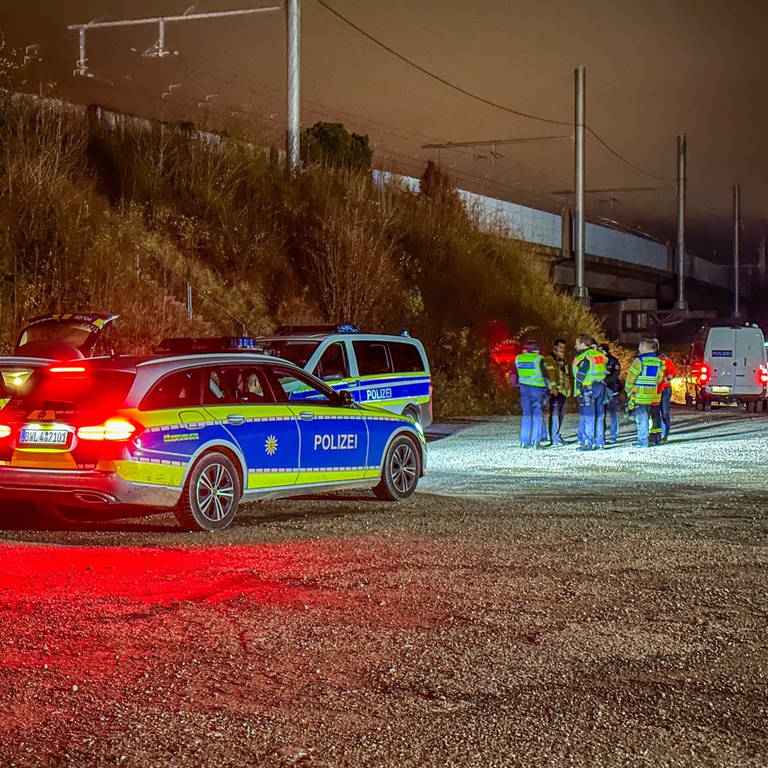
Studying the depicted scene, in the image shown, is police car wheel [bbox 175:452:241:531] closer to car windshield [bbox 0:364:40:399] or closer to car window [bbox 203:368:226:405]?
car window [bbox 203:368:226:405]

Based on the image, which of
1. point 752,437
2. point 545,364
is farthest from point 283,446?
point 752,437

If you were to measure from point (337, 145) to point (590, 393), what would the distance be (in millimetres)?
23459

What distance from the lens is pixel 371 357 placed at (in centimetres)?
1769

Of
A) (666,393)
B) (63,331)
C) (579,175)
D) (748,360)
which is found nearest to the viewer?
(63,331)

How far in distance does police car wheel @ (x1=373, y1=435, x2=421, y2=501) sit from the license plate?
352cm

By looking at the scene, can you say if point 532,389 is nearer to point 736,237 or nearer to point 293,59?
point 293,59

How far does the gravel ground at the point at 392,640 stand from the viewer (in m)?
4.85

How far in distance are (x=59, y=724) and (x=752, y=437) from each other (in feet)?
62.4

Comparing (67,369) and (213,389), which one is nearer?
(67,369)

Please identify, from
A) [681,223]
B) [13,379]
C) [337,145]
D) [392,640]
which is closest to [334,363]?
[13,379]

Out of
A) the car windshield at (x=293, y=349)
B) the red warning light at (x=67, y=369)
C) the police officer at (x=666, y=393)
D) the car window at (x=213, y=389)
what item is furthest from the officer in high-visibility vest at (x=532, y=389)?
the red warning light at (x=67, y=369)

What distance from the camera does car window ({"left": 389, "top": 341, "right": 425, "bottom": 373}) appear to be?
1820 cm

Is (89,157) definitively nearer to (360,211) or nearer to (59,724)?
(360,211)

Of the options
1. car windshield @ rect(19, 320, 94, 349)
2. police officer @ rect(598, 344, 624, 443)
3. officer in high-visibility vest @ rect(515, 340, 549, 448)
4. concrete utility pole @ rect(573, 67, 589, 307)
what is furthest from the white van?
car windshield @ rect(19, 320, 94, 349)
